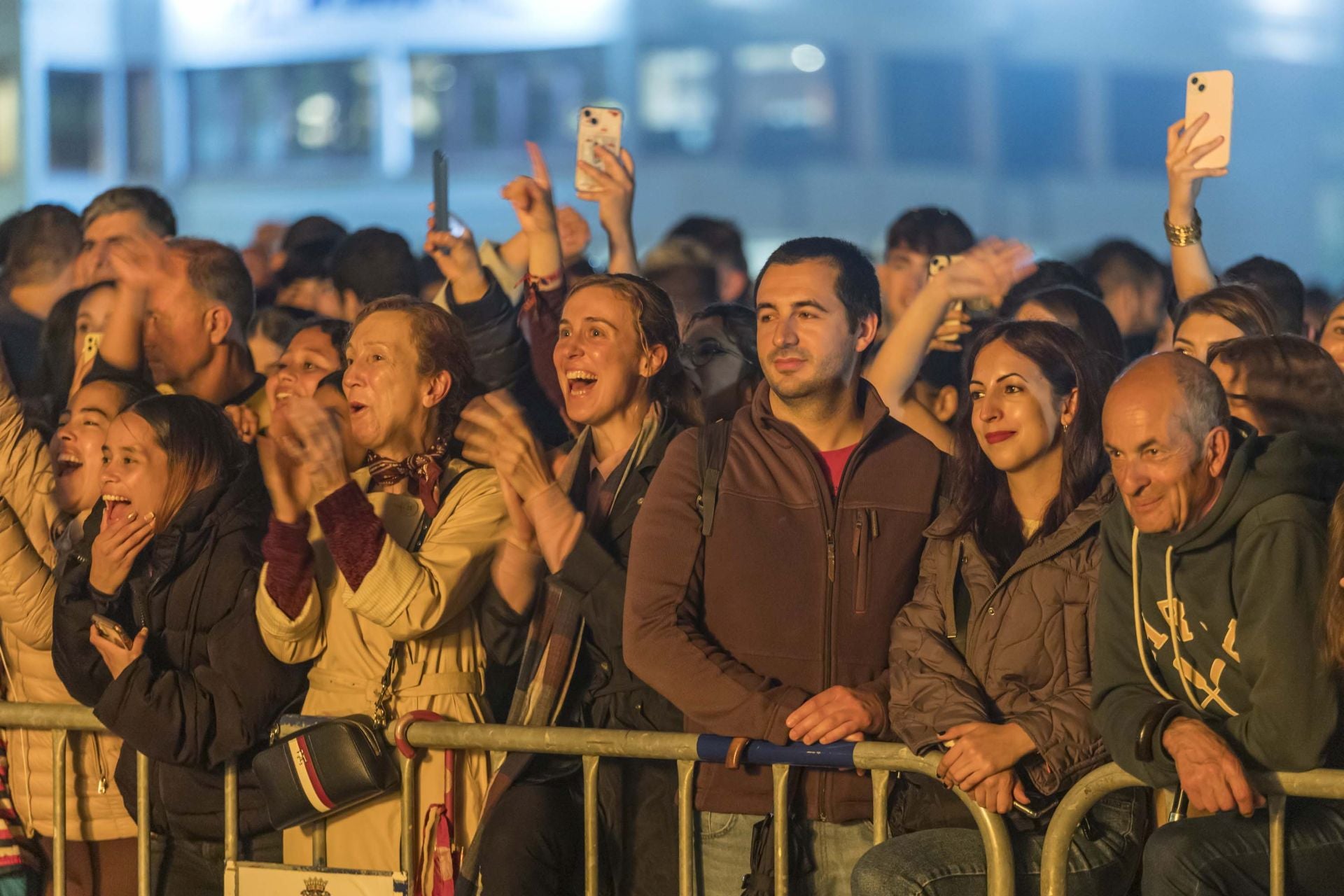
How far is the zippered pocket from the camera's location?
4.02 metres

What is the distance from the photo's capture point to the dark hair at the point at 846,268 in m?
4.34

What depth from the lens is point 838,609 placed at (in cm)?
402

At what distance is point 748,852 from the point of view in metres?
4.07

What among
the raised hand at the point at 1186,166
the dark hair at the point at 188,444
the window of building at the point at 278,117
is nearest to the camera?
the dark hair at the point at 188,444

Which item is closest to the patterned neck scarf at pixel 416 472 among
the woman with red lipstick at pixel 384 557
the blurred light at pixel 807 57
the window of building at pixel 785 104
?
the woman with red lipstick at pixel 384 557

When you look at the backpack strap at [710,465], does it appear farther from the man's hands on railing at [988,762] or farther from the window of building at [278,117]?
the window of building at [278,117]

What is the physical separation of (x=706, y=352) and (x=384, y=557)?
1.42 metres

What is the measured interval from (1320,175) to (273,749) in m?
20.2

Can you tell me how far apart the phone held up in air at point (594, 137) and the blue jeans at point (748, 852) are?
235 centimetres

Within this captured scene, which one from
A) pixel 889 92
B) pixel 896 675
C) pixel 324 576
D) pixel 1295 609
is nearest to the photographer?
pixel 1295 609

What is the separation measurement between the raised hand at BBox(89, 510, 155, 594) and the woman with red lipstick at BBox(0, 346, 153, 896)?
201 mm

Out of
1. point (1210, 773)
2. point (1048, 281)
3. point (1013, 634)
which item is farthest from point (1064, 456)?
point (1048, 281)

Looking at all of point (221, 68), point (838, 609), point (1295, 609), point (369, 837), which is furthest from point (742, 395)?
point (221, 68)

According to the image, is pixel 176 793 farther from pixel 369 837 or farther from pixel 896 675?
pixel 896 675
